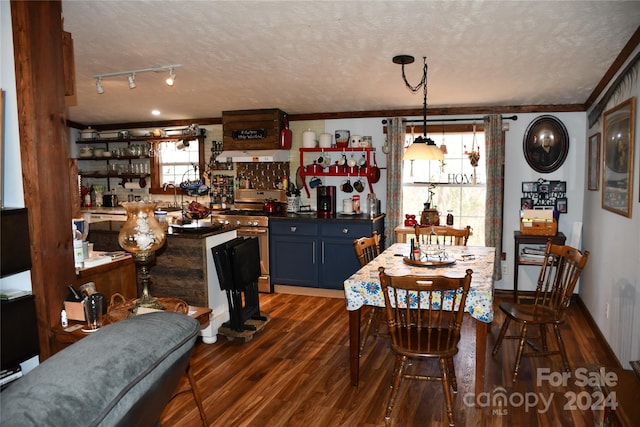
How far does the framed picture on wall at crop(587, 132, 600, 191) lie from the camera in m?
4.29

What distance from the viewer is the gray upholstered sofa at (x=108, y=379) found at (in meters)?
0.86

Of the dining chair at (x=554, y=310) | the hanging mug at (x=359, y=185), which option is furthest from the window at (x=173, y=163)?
Answer: the dining chair at (x=554, y=310)

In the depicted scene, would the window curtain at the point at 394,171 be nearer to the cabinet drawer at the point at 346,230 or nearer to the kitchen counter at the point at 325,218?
the kitchen counter at the point at 325,218

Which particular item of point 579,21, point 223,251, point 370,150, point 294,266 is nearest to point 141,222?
point 223,251

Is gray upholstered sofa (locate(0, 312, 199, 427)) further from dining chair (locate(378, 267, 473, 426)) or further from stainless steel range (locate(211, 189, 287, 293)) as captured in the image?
stainless steel range (locate(211, 189, 287, 293))

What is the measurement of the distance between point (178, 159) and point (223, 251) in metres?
3.52

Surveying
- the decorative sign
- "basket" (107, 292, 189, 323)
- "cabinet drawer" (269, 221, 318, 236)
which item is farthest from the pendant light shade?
the decorative sign

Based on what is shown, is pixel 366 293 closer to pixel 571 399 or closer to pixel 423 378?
pixel 423 378

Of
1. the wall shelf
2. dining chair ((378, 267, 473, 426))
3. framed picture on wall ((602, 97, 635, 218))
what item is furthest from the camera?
the wall shelf

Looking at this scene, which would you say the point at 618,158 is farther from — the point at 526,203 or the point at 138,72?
the point at 138,72

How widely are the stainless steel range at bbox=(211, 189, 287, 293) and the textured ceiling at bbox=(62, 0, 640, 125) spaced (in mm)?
1482

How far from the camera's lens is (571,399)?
2.95m

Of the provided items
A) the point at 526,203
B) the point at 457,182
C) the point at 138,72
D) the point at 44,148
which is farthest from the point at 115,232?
the point at 526,203

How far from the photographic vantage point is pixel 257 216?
5609 mm
